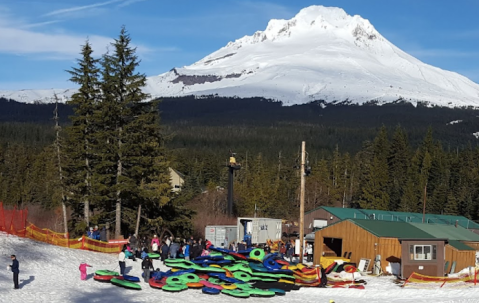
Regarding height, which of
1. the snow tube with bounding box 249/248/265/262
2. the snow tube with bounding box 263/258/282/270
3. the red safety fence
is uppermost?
the red safety fence

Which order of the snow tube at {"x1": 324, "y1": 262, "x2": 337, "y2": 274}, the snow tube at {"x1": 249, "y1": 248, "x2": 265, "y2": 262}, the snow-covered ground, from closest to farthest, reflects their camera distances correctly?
the snow-covered ground < the snow tube at {"x1": 249, "y1": 248, "x2": 265, "y2": 262} < the snow tube at {"x1": 324, "y1": 262, "x2": 337, "y2": 274}

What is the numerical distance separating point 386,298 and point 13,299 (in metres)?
15.6

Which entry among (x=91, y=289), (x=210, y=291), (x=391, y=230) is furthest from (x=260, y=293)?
(x=391, y=230)

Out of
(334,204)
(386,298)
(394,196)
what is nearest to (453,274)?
(386,298)

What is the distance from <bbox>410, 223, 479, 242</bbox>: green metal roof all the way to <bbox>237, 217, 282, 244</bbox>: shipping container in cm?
1405

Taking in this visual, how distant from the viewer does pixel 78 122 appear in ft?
139

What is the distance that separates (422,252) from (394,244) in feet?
9.55

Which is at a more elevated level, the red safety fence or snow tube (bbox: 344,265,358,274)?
the red safety fence

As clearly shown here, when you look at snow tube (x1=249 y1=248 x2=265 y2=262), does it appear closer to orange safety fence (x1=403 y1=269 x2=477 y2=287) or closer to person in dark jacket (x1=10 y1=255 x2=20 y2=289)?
orange safety fence (x1=403 y1=269 x2=477 y2=287)

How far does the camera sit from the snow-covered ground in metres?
24.2

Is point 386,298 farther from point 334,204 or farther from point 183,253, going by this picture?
point 334,204

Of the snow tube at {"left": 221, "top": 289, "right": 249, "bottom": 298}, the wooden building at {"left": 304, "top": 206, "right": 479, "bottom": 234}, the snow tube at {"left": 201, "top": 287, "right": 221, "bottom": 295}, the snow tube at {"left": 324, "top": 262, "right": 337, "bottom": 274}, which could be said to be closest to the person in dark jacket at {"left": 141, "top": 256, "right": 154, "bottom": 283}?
the snow tube at {"left": 201, "top": 287, "right": 221, "bottom": 295}

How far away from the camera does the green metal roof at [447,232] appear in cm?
4181

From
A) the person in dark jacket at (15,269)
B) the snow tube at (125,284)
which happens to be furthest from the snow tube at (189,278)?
the person in dark jacket at (15,269)
